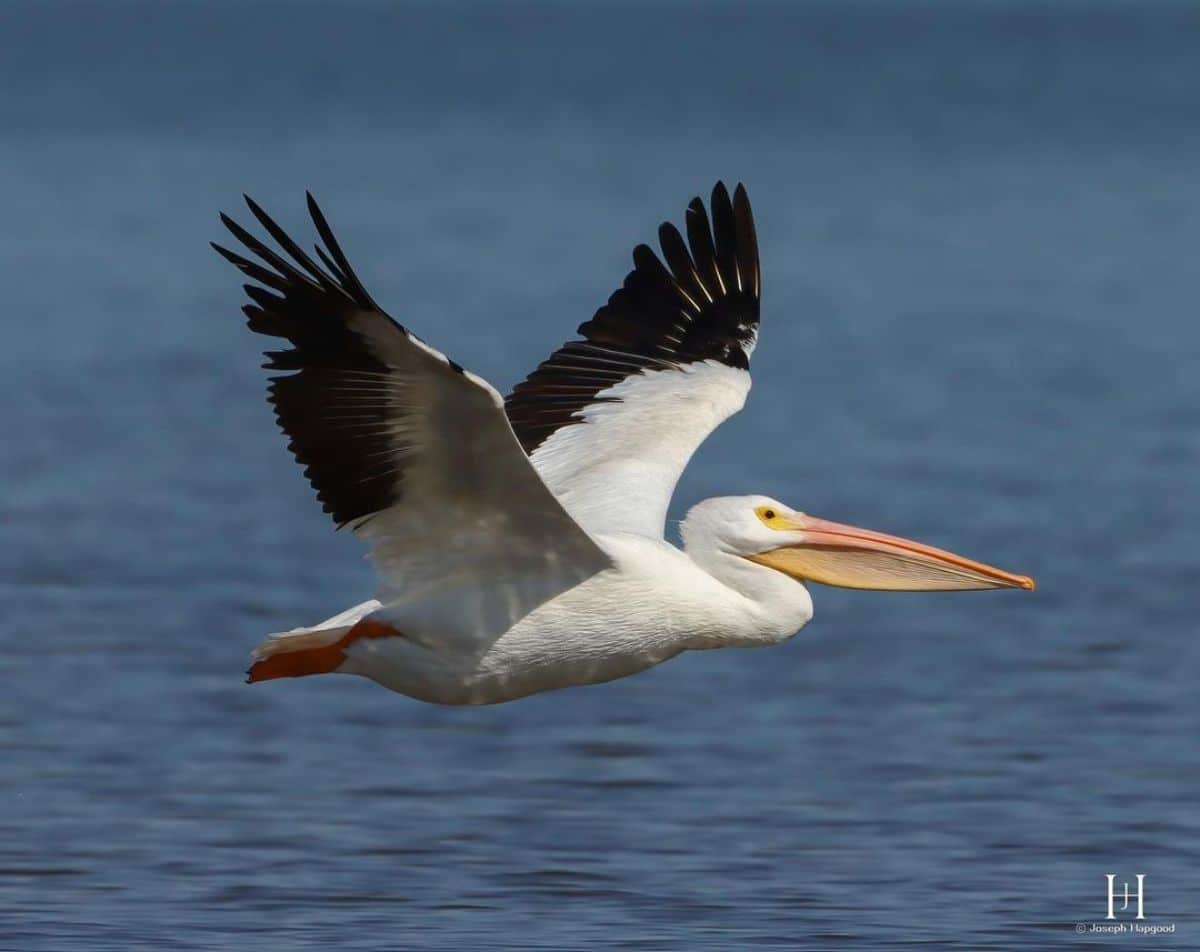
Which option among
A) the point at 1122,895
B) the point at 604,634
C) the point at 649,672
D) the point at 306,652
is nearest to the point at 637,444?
the point at 604,634

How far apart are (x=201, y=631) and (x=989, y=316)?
14.5 meters

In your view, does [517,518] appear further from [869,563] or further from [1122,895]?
[1122,895]

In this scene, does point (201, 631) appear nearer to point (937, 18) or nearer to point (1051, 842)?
point (1051, 842)

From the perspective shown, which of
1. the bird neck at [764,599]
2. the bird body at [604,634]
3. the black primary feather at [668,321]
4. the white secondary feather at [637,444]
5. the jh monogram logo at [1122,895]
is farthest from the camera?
the black primary feather at [668,321]

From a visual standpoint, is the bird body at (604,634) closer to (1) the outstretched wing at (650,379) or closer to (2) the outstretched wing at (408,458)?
(2) the outstretched wing at (408,458)

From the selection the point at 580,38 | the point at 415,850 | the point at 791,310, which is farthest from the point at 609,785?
the point at 580,38

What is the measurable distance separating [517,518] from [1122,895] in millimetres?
2789

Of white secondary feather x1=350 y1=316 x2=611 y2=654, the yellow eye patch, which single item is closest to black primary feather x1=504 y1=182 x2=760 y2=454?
the yellow eye patch

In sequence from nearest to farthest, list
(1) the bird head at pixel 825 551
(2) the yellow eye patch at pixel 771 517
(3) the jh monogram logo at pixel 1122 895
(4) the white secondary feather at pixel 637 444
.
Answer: (1) the bird head at pixel 825 551 → (2) the yellow eye patch at pixel 771 517 → (4) the white secondary feather at pixel 637 444 → (3) the jh monogram logo at pixel 1122 895

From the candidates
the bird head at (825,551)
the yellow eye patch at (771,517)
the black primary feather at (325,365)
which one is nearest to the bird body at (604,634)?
the bird head at (825,551)

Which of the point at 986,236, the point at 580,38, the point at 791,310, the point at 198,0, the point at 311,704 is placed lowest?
the point at 311,704

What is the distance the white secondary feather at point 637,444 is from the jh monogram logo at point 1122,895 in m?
2.05

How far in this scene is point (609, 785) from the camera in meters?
10.3

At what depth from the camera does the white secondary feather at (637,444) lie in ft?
28.8
